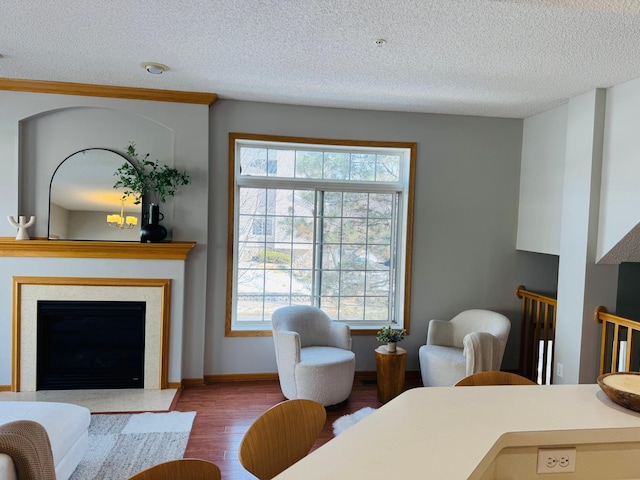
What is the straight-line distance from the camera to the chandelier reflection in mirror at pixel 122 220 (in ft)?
13.1

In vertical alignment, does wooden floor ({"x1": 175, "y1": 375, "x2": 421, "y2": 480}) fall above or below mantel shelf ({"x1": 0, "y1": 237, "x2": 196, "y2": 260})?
below

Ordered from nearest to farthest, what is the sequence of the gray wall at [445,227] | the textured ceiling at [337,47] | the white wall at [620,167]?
the textured ceiling at [337,47]
the white wall at [620,167]
the gray wall at [445,227]

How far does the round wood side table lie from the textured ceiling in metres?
2.15

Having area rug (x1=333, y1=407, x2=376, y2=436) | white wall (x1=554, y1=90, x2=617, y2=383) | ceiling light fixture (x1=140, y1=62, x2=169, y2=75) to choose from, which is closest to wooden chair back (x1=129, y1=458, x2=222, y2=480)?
area rug (x1=333, y1=407, x2=376, y2=436)

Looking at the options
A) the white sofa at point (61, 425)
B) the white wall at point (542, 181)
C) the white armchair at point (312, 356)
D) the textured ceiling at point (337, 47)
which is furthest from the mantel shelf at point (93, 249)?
the white wall at point (542, 181)

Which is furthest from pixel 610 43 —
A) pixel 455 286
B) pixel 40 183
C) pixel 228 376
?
pixel 40 183

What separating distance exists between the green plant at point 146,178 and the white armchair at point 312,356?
55.3 inches

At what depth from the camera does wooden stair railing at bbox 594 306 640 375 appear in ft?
10.7

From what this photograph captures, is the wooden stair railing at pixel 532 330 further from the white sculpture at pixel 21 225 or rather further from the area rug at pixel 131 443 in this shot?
the white sculpture at pixel 21 225

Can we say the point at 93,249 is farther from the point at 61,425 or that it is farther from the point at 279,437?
the point at 279,437

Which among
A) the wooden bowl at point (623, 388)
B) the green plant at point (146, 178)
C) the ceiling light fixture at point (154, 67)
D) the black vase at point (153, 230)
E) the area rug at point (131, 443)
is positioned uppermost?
the ceiling light fixture at point (154, 67)

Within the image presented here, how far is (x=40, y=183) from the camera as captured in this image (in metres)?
3.94

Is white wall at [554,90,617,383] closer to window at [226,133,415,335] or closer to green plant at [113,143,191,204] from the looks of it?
window at [226,133,415,335]

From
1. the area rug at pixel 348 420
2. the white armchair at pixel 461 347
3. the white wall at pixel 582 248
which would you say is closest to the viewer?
the area rug at pixel 348 420
